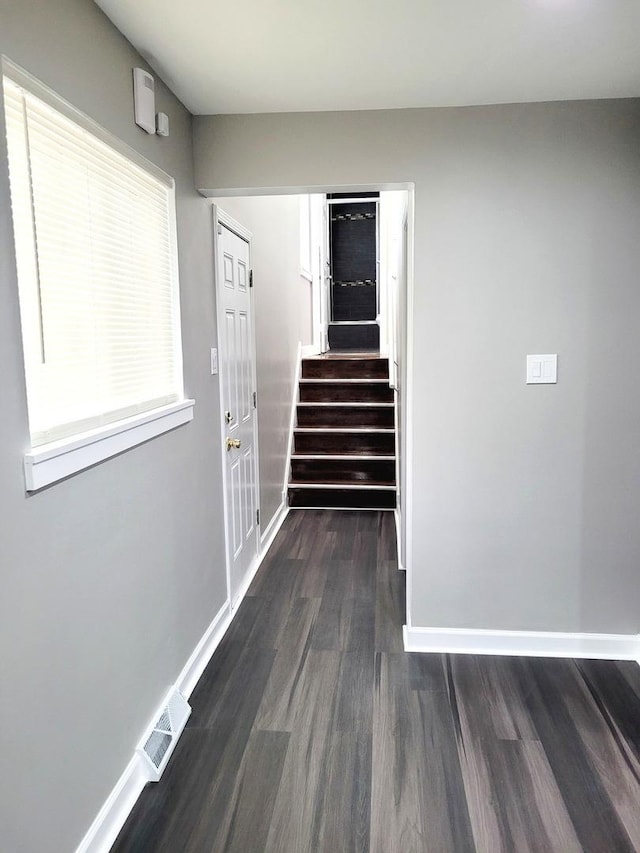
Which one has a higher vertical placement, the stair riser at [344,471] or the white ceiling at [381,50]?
the white ceiling at [381,50]

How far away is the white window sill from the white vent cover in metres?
0.96

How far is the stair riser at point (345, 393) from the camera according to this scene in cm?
523

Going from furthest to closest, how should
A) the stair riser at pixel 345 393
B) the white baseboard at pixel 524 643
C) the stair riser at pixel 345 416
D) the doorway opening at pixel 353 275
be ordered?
the doorway opening at pixel 353 275
the stair riser at pixel 345 393
the stair riser at pixel 345 416
the white baseboard at pixel 524 643

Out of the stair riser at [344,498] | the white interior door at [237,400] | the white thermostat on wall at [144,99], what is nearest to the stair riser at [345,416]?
the stair riser at [344,498]

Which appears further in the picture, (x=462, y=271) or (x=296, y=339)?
(x=296, y=339)

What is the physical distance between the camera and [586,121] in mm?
2314

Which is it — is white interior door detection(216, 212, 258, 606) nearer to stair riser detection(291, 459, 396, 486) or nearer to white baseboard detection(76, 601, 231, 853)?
white baseboard detection(76, 601, 231, 853)

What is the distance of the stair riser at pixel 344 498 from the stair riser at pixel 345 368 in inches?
48.8

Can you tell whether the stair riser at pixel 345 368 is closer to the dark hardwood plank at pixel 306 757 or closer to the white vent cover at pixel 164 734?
the dark hardwood plank at pixel 306 757

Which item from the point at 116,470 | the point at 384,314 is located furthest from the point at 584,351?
the point at 384,314

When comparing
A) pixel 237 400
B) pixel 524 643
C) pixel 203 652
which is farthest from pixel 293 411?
pixel 524 643

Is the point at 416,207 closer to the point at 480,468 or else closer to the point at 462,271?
the point at 462,271

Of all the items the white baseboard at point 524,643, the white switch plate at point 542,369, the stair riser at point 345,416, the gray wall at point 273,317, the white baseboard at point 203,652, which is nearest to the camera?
the white baseboard at point 203,652

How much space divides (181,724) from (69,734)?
0.72m
